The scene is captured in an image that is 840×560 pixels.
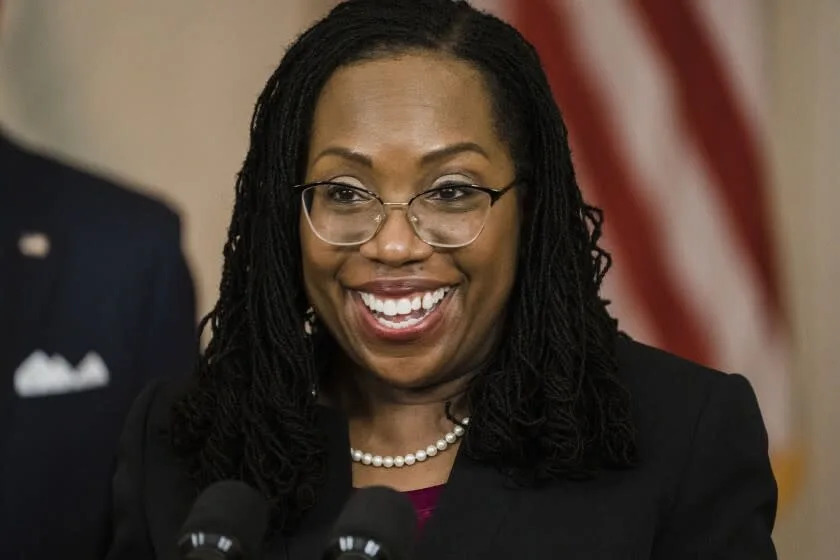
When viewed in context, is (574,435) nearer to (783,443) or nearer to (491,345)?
(491,345)

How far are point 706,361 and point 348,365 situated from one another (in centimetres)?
80

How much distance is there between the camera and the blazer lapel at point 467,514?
136cm

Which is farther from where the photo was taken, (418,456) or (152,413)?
(152,413)

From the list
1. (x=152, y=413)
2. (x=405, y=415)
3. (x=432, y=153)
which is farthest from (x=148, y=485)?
(x=432, y=153)

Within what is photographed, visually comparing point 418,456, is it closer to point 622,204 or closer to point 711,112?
point 622,204

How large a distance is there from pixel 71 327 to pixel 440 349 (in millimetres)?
713

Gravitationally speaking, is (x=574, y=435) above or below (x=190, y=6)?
below

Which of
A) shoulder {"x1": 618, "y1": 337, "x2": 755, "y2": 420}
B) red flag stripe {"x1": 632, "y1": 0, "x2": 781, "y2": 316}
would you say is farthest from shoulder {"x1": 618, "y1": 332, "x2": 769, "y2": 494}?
red flag stripe {"x1": 632, "y1": 0, "x2": 781, "y2": 316}

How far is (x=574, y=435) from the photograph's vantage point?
1.40 metres

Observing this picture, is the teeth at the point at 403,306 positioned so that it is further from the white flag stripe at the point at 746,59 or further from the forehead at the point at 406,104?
the white flag stripe at the point at 746,59

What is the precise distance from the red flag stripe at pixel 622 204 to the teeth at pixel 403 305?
0.82m

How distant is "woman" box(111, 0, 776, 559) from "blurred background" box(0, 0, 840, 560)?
570 mm

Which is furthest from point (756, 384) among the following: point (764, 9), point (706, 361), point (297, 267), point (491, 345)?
point (297, 267)

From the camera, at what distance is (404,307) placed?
4.44 feet
